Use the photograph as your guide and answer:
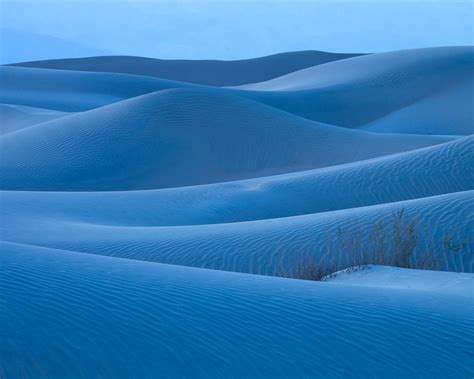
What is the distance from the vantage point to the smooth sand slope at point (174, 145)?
1714 centimetres

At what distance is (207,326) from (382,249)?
394 cm

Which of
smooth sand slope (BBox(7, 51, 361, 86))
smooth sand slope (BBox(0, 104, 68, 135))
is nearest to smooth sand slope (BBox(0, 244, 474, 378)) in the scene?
smooth sand slope (BBox(0, 104, 68, 135))

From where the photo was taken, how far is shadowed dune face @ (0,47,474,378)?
335 centimetres

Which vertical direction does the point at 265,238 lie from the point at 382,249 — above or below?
above

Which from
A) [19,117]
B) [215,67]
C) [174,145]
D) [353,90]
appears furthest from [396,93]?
[215,67]

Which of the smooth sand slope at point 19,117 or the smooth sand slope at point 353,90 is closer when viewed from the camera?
the smooth sand slope at point 19,117

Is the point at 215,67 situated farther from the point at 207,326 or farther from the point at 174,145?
the point at 207,326

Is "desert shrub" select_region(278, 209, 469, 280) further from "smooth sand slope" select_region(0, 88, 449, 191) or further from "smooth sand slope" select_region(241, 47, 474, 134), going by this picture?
"smooth sand slope" select_region(241, 47, 474, 134)

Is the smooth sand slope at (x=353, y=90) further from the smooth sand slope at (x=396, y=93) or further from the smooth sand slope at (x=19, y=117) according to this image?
the smooth sand slope at (x=19, y=117)

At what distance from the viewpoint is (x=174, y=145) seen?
18312 mm

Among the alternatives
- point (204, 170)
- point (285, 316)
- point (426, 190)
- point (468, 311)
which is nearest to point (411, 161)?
point (426, 190)

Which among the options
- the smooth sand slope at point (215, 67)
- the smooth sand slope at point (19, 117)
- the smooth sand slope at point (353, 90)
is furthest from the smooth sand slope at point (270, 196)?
the smooth sand slope at point (215, 67)

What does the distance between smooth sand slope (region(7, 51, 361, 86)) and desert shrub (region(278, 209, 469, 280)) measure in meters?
52.4

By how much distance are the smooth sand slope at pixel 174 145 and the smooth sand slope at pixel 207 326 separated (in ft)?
40.9
